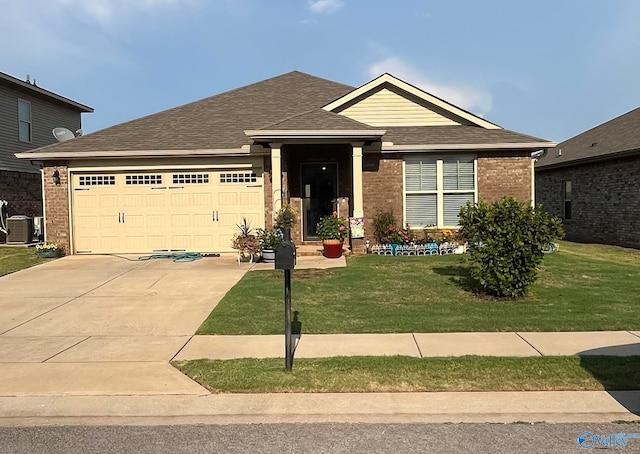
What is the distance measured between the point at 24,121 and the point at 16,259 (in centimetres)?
939

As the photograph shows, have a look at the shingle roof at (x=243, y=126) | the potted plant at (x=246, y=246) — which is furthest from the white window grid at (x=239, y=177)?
the potted plant at (x=246, y=246)

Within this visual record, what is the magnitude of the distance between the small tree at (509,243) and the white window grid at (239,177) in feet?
25.0

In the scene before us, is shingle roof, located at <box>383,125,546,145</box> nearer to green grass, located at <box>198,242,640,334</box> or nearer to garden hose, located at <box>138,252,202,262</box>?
green grass, located at <box>198,242,640,334</box>

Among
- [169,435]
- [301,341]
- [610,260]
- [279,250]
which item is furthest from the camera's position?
[610,260]

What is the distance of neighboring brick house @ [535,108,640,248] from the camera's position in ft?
56.0

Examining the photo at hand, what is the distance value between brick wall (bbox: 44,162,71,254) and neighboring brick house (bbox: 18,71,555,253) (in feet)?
0.10

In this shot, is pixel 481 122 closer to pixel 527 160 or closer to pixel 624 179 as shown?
pixel 527 160

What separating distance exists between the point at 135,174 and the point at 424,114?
9042 millimetres

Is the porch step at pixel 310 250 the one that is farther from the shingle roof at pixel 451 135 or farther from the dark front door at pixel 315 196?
the shingle roof at pixel 451 135

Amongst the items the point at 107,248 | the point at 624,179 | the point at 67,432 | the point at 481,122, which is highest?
the point at 481,122

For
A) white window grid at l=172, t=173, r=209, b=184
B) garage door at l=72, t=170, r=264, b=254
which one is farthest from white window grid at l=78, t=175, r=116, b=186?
white window grid at l=172, t=173, r=209, b=184

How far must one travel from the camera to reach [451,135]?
14.8m

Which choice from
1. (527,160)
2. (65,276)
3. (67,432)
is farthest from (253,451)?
(527,160)

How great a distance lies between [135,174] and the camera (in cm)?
1484
